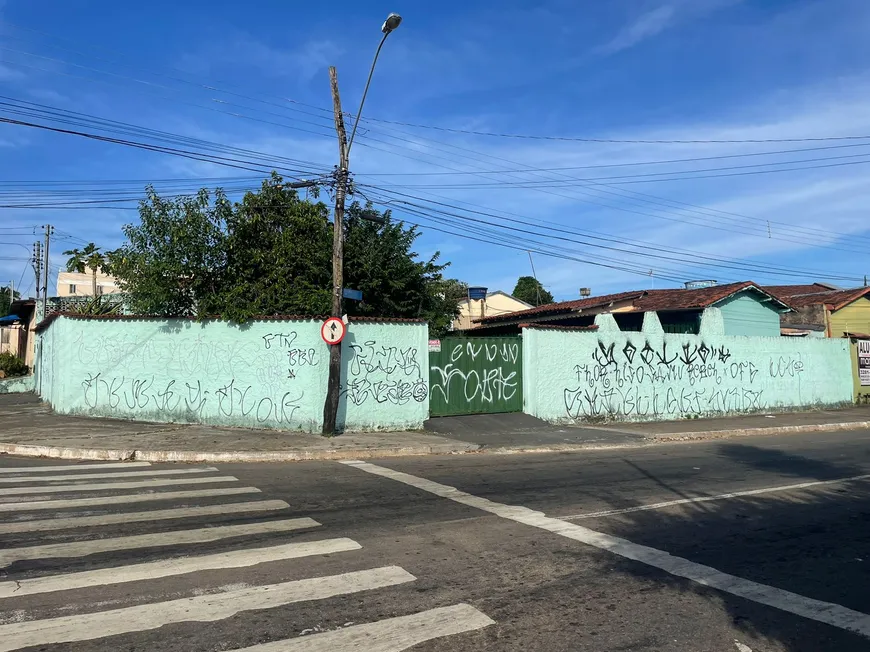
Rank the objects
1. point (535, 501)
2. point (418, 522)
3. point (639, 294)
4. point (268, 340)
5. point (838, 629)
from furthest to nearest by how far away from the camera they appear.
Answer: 1. point (639, 294)
2. point (268, 340)
3. point (535, 501)
4. point (418, 522)
5. point (838, 629)

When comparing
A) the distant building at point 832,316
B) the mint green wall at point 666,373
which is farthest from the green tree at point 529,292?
the mint green wall at point 666,373

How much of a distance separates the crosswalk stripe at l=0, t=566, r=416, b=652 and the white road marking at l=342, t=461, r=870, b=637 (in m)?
2.10

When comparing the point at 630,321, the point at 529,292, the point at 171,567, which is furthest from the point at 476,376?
the point at 529,292

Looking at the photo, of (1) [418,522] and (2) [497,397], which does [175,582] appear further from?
(2) [497,397]

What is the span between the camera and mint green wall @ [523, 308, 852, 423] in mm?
17047

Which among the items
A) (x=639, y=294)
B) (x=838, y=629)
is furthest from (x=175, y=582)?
(x=639, y=294)

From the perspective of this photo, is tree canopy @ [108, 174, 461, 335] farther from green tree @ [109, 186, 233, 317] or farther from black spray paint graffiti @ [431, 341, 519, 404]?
black spray paint graffiti @ [431, 341, 519, 404]

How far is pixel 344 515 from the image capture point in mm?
7027

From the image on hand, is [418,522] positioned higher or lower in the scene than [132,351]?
lower

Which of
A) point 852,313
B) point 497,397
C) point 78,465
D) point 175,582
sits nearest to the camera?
point 175,582

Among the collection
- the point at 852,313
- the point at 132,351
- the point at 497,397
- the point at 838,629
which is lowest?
the point at 838,629

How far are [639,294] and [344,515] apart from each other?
64.6 feet

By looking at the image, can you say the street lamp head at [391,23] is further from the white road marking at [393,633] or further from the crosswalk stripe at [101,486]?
the white road marking at [393,633]

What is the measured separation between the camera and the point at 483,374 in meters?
16.4
